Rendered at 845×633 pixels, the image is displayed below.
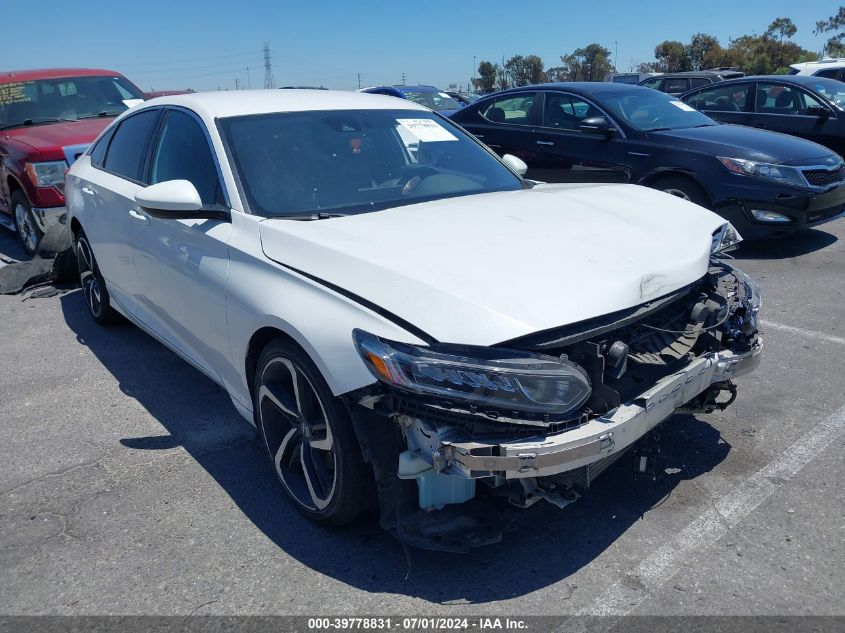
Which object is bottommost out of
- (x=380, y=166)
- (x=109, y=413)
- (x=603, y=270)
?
(x=109, y=413)

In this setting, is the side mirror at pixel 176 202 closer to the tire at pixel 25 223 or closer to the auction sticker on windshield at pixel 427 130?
the auction sticker on windshield at pixel 427 130

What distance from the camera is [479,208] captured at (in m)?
3.46

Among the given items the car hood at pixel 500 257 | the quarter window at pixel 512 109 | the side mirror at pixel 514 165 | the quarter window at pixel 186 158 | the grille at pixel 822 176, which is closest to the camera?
the car hood at pixel 500 257

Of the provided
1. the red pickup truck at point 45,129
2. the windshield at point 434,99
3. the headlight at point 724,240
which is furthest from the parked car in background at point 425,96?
the headlight at point 724,240

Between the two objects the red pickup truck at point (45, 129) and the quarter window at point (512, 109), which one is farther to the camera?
the quarter window at point (512, 109)

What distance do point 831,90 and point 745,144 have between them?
4115 millimetres

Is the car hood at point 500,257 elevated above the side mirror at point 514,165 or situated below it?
below

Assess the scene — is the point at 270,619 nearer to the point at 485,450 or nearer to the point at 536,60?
the point at 485,450

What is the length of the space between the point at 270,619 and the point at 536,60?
56401 millimetres

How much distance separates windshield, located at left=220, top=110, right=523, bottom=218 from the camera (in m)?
3.43

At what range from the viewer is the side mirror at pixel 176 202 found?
10.8 feet

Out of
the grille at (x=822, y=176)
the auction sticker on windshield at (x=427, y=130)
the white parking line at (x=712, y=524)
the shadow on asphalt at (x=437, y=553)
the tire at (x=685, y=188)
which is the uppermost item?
the auction sticker on windshield at (x=427, y=130)

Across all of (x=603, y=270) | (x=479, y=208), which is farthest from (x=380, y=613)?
(x=479, y=208)

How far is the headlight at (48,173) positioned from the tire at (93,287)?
1736 mm
